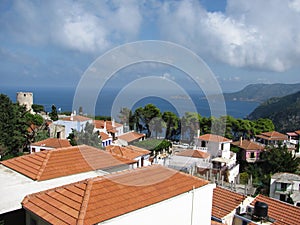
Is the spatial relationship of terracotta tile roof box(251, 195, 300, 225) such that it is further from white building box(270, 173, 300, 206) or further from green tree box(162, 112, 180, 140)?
green tree box(162, 112, 180, 140)

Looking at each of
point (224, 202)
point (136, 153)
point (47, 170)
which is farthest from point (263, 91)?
point (47, 170)

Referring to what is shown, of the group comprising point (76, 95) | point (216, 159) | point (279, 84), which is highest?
point (279, 84)

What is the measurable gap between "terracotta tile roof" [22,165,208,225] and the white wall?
8 cm

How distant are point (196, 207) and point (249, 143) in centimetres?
1916

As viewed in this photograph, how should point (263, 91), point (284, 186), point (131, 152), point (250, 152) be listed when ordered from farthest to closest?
point (263, 91) < point (250, 152) < point (284, 186) < point (131, 152)

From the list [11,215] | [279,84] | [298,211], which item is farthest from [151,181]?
[279,84]

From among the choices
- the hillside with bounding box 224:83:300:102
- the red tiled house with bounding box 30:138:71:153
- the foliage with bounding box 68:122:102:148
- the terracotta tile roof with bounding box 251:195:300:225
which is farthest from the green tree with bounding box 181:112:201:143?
the hillside with bounding box 224:83:300:102

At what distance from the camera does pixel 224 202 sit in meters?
8.57

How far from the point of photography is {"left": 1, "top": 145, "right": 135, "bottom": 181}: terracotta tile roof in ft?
19.4

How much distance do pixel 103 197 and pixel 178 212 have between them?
4.90ft

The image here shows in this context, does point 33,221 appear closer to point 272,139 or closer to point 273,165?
point 273,165

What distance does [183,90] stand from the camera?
5988mm

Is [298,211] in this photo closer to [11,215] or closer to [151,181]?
[151,181]

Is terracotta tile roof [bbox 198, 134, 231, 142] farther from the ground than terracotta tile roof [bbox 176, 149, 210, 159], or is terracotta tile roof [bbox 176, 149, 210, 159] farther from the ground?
terracotta tile roof [bbox 198, 134, 231, 142]
